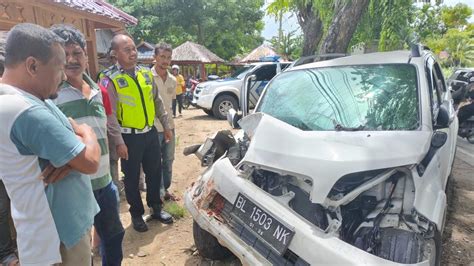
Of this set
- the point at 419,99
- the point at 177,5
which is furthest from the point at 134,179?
the point at 177,5

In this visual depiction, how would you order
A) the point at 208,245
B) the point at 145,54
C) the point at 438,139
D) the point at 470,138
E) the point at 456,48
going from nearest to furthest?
the point at 438,139 < the point at 208,245 < the point at 470,138 < the point at 145,54 < the point at 456,48

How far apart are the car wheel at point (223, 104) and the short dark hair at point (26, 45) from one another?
9.80 meters

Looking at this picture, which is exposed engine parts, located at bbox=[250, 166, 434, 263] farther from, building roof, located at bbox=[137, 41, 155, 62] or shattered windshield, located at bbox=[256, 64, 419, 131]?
building roof, located at bbox=[137, 41, 155, 62]

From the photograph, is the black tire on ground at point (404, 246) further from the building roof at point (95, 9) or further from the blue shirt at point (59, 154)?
the building roof at point (95, 9)

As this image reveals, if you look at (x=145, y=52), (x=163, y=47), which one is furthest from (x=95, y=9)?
(x=145, y=52)

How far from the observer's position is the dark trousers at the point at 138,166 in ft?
11.0

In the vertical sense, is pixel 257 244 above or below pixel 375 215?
below

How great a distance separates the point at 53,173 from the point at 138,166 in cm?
202

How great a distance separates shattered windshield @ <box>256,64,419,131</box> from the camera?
283 cm

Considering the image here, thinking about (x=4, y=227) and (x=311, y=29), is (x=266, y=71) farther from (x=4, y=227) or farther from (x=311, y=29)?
(x=4, y=227)

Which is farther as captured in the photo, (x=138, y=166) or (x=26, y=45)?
(x=138, y=166)

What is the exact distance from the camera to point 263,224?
2.28 m

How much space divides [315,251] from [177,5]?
24253mm

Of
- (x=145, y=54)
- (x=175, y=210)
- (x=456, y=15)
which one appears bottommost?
(x=175, y=210)
